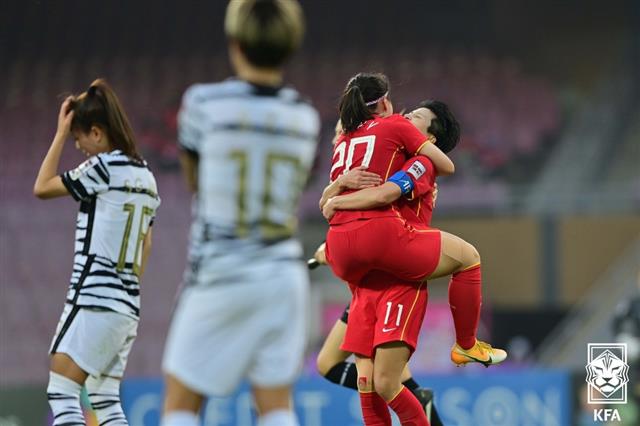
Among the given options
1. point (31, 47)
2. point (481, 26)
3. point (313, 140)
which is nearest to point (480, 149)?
point (481, 26)

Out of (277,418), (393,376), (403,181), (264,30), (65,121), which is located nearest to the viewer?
(264,30)

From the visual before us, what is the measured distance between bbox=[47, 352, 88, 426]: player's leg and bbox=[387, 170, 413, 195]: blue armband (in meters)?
1.63

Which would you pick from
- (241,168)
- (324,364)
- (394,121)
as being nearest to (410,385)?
(324,364)

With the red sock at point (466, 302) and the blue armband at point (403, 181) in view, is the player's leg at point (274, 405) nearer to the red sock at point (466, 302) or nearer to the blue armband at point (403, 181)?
the blue armband at point (403, 181)

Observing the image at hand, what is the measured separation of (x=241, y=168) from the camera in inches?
140

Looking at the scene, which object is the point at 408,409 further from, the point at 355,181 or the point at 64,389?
the point at 64,389

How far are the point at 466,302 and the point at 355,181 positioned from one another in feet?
2.68

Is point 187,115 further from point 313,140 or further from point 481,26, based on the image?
point 481,26

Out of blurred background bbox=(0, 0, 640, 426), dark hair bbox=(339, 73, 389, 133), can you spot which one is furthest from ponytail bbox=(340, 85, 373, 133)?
blurred background bbox=(0, 0, 640, 426)

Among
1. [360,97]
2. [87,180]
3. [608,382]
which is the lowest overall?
[608,382]

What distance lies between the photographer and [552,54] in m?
19.5

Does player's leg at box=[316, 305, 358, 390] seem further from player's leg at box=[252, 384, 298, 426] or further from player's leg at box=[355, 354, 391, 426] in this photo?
player's leg at box=[252, 384, 298, 426]

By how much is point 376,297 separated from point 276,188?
185 centimetres

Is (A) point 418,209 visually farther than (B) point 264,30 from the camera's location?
Yes
